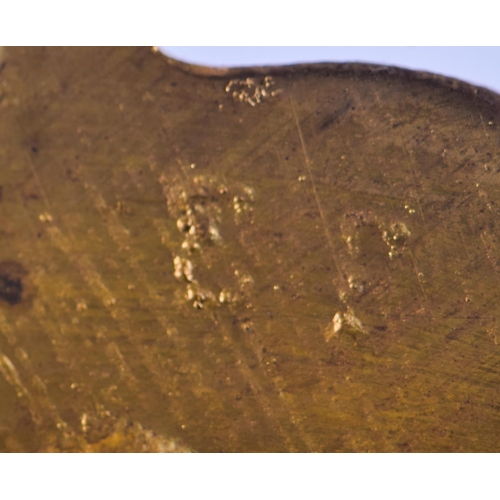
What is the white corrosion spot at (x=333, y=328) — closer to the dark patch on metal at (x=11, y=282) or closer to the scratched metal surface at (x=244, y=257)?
the scratched metal surface at (x=244, y=257)

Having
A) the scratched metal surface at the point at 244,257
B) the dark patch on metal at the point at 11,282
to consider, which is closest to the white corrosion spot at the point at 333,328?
the scratched metal surface at the point at 244,257

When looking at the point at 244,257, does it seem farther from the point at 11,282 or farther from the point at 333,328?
the point at 11,282

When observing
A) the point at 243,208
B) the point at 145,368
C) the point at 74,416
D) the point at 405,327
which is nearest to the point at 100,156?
the point at 243,208

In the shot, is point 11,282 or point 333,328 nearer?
point 11,282

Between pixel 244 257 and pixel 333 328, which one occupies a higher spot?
pixel 244 257

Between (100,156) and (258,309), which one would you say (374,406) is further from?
(100,156)

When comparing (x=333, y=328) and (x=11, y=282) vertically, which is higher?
(x=11, y=282)

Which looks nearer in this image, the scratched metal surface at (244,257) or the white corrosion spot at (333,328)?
the scratched metal surface at (244,257)

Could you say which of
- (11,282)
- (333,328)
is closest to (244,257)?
(333,328)
